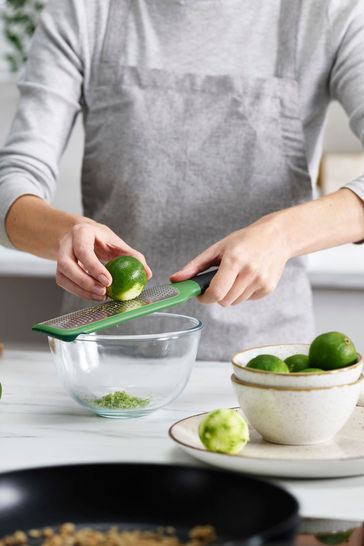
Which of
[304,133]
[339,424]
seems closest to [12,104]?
[304,133]

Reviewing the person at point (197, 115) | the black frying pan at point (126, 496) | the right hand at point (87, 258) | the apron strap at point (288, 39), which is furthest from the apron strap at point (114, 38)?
the black frying pan at point (126, 496)

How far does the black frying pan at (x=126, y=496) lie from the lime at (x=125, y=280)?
439 millimetres

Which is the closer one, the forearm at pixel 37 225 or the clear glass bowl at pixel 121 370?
the clear glass bowl at pixel 121 370

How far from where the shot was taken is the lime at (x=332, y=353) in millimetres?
1127

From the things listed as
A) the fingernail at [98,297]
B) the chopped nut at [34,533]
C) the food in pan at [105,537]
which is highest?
the food in pan at [105,537]

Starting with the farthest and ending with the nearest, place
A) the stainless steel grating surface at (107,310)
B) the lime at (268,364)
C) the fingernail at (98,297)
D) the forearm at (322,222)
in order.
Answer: the forearm at (322,222) → the fingernail at (98,297) → the stainless steel grating surface at (107,310) → the lime at (268,364)

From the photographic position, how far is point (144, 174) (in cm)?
194

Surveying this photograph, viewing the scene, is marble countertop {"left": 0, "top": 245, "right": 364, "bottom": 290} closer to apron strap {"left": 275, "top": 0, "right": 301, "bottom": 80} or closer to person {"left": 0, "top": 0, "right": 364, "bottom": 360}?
person {"left": 0, "top": 0, "right": 364, "bottom": 360}

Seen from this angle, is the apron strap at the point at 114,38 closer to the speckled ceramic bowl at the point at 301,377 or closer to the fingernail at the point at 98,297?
the fingernail at the point at 98,297

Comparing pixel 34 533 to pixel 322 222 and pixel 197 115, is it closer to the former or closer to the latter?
pixel 322 222

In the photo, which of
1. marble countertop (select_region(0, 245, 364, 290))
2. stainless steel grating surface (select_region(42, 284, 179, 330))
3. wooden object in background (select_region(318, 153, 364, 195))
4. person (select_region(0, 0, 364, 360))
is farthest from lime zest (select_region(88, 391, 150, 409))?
wooden object in background (select_region(318, 153, 364, 195))

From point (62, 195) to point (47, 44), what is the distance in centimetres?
138

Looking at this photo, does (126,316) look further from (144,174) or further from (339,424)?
(144,174)

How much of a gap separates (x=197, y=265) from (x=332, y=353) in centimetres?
35
